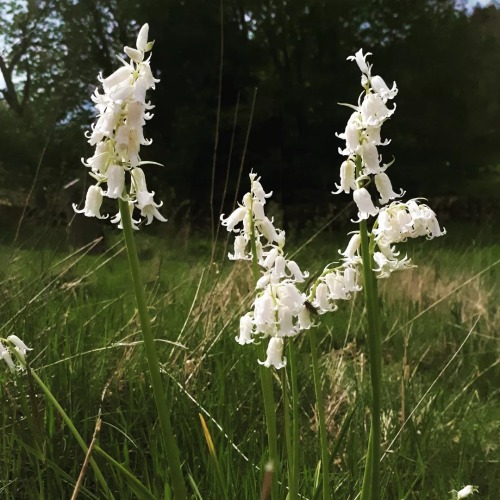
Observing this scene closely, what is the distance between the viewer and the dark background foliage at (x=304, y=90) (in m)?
8.46

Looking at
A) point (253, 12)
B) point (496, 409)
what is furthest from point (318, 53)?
point (496, 409)

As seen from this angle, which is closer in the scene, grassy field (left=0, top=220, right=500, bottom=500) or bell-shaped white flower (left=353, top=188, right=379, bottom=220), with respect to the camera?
bell-shaped white flower (left=353, top=188, right=379, bottom=220)

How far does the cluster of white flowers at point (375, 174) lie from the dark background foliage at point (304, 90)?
23.9ft

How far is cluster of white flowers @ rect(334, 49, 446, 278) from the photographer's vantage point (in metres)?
0.87

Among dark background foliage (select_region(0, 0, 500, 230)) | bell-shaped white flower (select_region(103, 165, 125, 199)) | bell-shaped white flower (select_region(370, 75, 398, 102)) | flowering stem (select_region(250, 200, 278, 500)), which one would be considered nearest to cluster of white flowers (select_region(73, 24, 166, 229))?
bell-shaped white flower (select_region(103, 165, 125, 199))

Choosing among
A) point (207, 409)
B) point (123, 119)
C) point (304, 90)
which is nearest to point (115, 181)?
point (123, 119)

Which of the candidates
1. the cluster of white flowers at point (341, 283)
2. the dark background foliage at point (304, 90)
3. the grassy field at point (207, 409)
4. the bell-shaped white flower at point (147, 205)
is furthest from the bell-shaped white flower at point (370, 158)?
the dark background foliage at point (304, 90)

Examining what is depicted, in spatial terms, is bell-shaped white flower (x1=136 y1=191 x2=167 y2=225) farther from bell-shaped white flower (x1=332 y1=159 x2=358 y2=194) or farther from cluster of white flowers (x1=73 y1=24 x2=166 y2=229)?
bell-shaped white flower (x1=332 y1=159 x2=358 y2=194)

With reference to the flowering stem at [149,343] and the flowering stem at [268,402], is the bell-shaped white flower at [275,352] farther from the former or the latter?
the flowering stem at [149,343]

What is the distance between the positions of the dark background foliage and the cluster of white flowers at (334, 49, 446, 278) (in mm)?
7277

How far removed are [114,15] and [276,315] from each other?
718 centimetres

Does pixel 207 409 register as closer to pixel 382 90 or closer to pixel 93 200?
pixel 93 200

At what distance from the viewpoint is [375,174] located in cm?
94

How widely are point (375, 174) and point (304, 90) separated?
833 centimetres
